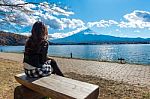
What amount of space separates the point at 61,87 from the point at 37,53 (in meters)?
0.96

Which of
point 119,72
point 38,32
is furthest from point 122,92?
point 119,72

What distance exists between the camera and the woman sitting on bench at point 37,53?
4.63m

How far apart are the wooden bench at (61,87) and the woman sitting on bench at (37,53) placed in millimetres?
160

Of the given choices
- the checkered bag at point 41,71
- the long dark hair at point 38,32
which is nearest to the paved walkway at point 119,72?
the checkered bag at point 41,71

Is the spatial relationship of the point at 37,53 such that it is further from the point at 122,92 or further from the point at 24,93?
the point at 122,92

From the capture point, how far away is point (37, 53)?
472 centimetres

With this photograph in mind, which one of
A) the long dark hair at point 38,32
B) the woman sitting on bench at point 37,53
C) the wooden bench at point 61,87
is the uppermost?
the long dark hair at point 38,32

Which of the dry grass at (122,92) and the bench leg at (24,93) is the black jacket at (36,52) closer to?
the bench leg at (24,93)

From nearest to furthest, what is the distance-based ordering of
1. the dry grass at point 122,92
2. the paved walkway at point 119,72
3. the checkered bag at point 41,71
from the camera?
1. the checkered bag at point 41,71
2. the dry grass at point 122,92
3. the paved walkway at point 119,72

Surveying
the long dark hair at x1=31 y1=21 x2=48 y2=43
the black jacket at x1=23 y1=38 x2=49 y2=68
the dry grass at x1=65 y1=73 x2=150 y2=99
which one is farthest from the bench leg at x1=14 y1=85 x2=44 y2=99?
the dry grass at x1=65 y1=73 x2=150 y2=99

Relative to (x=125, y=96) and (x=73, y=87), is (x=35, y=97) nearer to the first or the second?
(x=73, y=87)

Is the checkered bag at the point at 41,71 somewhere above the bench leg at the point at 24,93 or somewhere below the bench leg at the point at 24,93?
above

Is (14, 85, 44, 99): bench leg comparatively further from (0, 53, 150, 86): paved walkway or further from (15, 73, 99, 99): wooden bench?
(0, 53, 150, 86): paved walkway

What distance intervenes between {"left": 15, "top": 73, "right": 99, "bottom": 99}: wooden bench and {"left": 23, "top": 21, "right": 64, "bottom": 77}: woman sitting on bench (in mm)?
160
